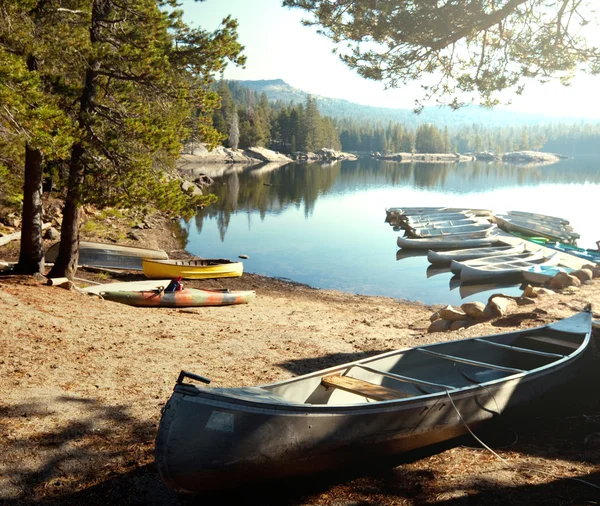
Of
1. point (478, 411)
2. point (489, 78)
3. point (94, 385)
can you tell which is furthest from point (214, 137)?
point (478, 411)

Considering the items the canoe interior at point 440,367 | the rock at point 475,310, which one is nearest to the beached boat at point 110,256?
the rock at point 475,310

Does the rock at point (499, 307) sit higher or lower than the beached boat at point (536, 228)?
lower

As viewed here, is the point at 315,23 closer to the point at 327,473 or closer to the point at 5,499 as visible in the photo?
the point at 327,473

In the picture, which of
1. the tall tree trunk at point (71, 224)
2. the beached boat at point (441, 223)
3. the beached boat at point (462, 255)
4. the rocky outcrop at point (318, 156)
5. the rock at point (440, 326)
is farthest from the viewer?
the rocky outcrop at point (318, 156)

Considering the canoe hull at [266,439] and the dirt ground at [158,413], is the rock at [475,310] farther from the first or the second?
the canoe hull at [266,439]

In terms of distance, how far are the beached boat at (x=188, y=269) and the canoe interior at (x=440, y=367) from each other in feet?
41.3

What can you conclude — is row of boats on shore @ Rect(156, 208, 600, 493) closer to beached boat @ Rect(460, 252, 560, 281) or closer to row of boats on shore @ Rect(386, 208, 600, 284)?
beached boat @ Rect(460, 252, 560, 281)

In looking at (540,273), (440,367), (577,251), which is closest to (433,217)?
(577,251)

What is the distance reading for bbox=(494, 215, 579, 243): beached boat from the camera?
3606cm

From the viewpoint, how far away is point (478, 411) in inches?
245

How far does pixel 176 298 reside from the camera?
14648 millimetres

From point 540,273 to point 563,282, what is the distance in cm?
516

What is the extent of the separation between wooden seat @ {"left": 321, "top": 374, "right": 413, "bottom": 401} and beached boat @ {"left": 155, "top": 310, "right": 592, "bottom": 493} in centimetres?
1

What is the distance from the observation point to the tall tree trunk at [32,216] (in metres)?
12.2
